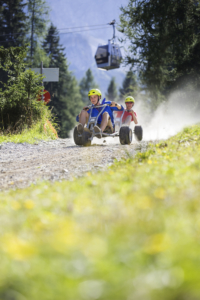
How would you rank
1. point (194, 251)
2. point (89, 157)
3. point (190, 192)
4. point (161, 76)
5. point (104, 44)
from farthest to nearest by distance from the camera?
point (104, 44)
point (161, 76)
point (89, 157)
point (190, 192)
point (194, 251)

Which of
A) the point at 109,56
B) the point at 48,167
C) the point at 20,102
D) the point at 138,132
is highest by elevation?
the point at 109,56

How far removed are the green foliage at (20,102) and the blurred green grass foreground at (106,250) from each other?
949cm

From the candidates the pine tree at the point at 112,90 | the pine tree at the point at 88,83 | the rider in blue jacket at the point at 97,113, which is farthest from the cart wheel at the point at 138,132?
the pine tree at the point at 112,90

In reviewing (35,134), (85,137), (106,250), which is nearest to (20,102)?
(35,134)

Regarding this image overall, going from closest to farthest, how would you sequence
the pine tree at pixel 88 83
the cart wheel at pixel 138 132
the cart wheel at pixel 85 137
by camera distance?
the cart wheel at pixel 85 137, the cart wheel at pixel 138 132, the pine tree at pixel 88 83

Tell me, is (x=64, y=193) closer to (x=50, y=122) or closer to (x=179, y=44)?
(x=50, y=122)

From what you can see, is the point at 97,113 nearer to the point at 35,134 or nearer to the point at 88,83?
the point at 35,134

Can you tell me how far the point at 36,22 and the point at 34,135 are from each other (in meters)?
30.6

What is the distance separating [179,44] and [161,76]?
85.2 inches

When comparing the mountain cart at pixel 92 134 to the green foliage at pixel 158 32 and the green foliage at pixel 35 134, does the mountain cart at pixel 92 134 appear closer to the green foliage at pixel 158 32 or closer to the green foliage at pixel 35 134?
the green foliage at pixel 35 134

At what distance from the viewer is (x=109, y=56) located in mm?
20703

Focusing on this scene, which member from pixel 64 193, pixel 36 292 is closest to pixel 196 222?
pixel 36 292

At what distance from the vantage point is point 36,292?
0.84m

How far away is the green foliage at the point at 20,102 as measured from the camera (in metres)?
10.8
